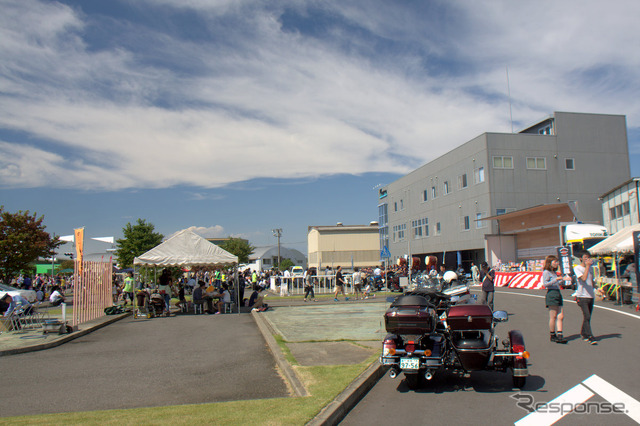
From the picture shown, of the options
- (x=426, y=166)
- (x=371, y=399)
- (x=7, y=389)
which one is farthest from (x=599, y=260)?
(x=426, y=166)

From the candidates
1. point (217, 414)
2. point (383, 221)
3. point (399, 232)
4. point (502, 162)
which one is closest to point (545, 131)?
point (502, 162)

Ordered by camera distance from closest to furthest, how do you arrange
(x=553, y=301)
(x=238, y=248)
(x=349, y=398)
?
(x=349, y=398) → (x=553, y=301) → (x=238, y=248)

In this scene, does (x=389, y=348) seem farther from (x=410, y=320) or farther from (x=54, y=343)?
(x=54, y=343)

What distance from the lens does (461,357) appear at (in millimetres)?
6574

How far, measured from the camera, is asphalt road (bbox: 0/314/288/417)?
6.80 meters

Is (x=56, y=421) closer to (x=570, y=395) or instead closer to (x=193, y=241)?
(x=570, y=395)

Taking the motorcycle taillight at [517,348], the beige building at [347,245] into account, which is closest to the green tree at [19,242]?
the motorcycle taillight at [517,348]

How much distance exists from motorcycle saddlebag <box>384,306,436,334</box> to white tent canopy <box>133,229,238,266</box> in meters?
13.6

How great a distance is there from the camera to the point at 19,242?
29.4m

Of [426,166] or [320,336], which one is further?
[426,166]

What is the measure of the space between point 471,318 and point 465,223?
38.4m

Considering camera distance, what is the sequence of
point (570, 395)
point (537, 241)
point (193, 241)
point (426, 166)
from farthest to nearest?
1. point (426, 166)
2. point (537, 241)
3. point (193, 241)
4. point (570, 395)

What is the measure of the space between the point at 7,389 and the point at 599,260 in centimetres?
2294

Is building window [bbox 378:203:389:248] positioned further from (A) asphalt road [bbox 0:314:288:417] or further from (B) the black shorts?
(B) the black shorts
